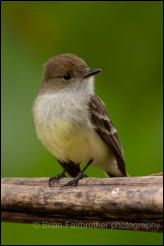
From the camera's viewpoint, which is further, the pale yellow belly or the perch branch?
the pale yellow belly

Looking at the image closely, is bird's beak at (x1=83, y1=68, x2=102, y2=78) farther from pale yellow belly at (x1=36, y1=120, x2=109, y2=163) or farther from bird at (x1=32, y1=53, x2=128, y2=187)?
pale yellow belly at (x1=36, y1=120, x2=109, y2=163)

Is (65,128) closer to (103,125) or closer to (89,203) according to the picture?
(103,125)

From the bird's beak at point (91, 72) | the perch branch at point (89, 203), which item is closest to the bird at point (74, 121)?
the bird's beak at point (91, 72)

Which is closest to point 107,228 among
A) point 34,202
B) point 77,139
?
point 34,202

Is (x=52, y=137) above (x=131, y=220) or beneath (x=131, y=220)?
above

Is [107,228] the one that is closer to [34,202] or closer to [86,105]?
[34,202]

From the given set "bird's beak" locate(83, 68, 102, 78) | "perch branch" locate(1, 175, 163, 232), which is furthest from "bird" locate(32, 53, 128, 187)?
"perch branch" locate(1, 175, 163, 232)

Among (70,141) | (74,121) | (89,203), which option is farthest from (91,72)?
(89,203)
